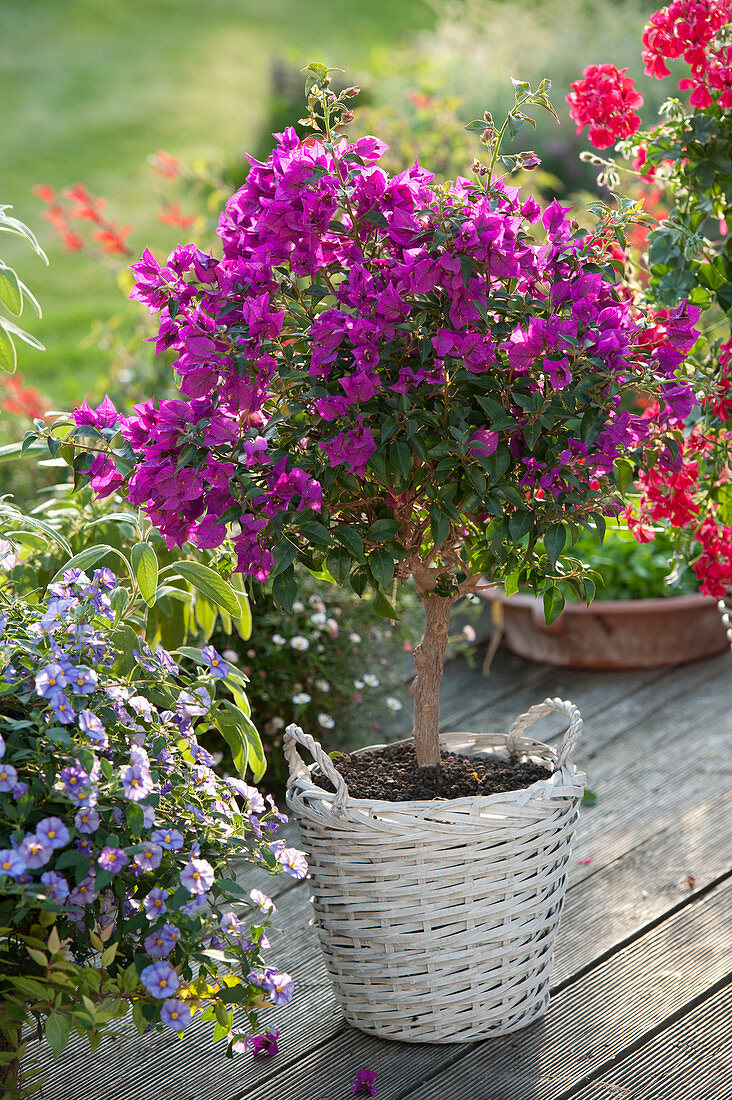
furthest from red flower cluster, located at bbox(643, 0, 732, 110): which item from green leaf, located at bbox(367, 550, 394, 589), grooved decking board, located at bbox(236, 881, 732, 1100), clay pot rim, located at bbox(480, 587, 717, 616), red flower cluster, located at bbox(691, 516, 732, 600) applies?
grooved decking board, located at bbox(236, 881, 732, 1100)

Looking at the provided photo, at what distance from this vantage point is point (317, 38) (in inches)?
321

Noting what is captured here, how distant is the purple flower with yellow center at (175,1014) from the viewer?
1.15m

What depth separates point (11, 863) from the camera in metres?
1.10

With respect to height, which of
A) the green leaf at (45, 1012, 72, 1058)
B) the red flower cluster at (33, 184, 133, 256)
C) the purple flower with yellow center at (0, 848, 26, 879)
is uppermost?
the red flower cluster at (33, 184, 133, 256)

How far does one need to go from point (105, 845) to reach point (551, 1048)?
728 millimetres

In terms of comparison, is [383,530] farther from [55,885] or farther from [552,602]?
[55,885]

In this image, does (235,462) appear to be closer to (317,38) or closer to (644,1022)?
(644,1022)

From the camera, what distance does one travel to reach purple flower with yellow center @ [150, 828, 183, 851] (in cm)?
120

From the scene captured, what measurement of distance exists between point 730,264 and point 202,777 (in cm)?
117

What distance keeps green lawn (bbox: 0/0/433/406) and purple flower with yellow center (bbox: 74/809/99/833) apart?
4231 millimetres

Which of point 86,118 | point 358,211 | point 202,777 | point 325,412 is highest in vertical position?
point 86,118

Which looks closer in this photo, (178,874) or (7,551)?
(178,874)

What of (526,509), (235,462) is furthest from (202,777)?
(526,509)

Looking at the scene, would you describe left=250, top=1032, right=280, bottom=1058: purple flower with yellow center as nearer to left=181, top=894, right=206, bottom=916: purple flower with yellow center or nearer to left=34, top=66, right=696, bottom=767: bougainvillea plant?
left=181, top=894, right=206, bottom=916: purple flower with yellow center
